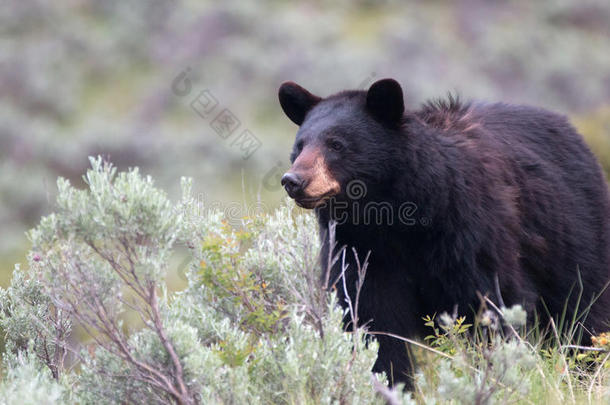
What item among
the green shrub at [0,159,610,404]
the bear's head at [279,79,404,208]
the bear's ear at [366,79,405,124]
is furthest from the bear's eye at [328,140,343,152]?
the green shrub at [0,159,610,404]

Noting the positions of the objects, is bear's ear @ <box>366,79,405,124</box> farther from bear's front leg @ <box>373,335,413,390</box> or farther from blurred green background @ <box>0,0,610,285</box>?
blurred green background @ <box>0,0,610,285</box>

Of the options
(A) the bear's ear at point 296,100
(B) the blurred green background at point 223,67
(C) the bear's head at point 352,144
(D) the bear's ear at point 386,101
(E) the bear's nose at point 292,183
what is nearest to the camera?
(E) the bear's nose at point 292,183

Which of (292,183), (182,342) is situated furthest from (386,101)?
(182,342)

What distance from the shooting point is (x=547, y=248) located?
184 inches

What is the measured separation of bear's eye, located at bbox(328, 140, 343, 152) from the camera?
432cm

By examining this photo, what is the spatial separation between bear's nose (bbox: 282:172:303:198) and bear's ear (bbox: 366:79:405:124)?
0.69 m

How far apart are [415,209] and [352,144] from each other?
0.49 meters

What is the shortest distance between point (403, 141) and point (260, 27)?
75.4ft

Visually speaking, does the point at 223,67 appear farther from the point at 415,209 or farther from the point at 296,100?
the point at 415,209

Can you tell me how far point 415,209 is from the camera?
13.8 ft

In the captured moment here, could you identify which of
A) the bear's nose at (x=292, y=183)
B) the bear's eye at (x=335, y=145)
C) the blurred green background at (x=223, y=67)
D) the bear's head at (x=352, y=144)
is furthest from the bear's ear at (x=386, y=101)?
the blurred green background at (x=223, y=67)

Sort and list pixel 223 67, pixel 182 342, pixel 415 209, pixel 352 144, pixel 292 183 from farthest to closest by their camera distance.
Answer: pixel 223 67
pixel 352 144
pixel 415 209
pixel 292 183
pixel 182 342

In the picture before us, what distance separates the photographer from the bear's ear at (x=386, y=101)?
429 cm

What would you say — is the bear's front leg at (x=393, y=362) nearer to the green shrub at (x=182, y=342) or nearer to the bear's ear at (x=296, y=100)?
the green shrub at (x=182, y=342)
